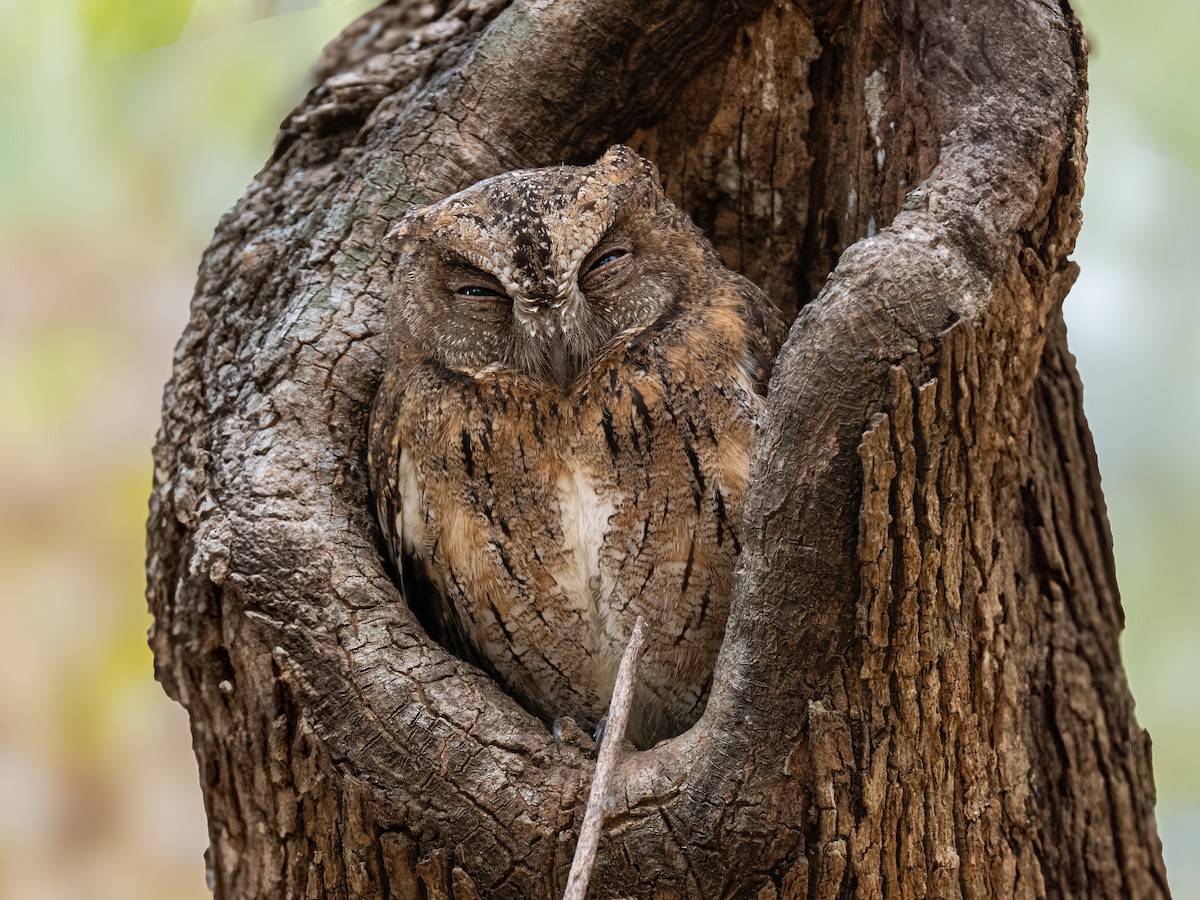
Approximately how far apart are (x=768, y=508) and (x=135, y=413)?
2301 millimetres

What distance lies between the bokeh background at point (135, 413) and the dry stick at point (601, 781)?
1.67 m

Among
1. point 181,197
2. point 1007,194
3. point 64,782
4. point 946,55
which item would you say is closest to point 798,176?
point 946,55

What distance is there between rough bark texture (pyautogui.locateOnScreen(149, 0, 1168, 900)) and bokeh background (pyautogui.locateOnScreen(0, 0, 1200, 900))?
45 cm

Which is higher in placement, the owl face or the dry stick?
the owl face

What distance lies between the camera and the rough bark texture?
175cm

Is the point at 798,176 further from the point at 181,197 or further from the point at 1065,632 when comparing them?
the point at 181,197

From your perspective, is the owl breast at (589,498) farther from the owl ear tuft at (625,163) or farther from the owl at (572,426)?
the owl ear tuft at (625,163)

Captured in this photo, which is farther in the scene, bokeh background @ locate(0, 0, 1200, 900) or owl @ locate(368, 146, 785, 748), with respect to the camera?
bokeh background @ locate(0, 0, 1200, 900)

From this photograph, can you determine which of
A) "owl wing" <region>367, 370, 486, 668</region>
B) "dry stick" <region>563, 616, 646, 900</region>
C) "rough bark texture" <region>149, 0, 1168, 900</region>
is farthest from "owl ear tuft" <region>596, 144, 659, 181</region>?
"dry stick" <region>563, 616, 646, 900</region>

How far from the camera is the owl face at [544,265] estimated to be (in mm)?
2041

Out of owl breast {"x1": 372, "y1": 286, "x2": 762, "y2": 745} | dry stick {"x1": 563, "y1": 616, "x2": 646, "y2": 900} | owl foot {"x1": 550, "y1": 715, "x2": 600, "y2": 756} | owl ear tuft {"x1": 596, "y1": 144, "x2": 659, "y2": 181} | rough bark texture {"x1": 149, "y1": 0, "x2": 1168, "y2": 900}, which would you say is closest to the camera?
dry stick {"x1": 563, "y1": 616, "x2": 646, "y2": 900}

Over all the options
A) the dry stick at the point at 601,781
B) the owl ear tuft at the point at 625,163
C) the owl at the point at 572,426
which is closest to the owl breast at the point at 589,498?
the owl at the point at 572,426

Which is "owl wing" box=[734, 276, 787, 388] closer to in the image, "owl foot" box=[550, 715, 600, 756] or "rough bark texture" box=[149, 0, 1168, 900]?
"rough bark texture" box=[149, 0, 1168, 900]

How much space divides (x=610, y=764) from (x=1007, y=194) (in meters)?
1.05
